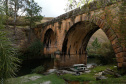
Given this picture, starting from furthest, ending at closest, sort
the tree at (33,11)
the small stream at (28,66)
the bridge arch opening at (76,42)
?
the tree at (33,11)
the bridge arch opening at (76,42)
the small stream at (28,66)

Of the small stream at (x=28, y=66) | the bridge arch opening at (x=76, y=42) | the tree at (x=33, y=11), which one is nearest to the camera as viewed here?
the small stream at (x=28, y=66)

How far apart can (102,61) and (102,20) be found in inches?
419

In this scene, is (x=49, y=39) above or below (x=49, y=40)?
above

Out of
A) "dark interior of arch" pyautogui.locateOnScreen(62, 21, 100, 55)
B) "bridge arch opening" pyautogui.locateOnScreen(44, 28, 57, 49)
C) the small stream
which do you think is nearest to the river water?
the small stream

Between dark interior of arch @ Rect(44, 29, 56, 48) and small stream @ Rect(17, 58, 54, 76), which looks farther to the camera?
dark interior of arch @ Rect(44, 29, 56, 48)

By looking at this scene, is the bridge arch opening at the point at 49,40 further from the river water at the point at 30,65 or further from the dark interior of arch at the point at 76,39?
the dark interior of arch at the point at 76,39

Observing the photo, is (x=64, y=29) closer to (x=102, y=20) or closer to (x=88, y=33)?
(x=88, y=33)

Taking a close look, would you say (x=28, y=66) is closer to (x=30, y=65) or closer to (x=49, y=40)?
(x=30, y=65)

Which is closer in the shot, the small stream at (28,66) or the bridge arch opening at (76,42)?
the small stream at (28,66)

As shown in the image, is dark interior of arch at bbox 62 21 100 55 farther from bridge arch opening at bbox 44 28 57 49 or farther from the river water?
bridge arch opening at bbox 44 28 57 49

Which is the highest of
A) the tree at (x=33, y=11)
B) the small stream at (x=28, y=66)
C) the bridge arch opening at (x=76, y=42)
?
the tree at (x=33, y=11)

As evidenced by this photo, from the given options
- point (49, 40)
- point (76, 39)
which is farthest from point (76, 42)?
point (49, 40)

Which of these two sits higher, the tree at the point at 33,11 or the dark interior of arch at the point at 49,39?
the tree at the point at 33,11

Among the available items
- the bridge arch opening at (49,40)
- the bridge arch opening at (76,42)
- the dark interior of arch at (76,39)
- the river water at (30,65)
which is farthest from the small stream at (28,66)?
the bridge arch opening at (49,40)
